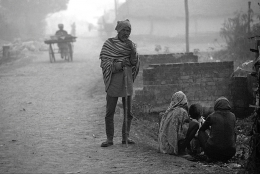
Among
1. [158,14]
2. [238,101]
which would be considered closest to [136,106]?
[238,101]

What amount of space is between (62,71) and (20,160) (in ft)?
34.1

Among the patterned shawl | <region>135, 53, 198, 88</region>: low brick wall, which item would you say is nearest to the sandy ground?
the patterned shawl

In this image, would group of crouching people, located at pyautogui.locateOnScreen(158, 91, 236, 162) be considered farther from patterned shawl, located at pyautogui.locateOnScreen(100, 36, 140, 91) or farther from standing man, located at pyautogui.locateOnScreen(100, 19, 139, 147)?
patterned shawl, located at pyautogui.locateOnScreen(100, 36, 140, 91)

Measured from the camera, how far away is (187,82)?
30.9ft

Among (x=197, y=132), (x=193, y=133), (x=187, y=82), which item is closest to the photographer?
(x=193, y=133)

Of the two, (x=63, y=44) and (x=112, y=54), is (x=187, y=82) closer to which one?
(x=112, y=54)

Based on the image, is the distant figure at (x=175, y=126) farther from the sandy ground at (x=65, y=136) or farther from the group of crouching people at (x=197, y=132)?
the sandy ground at (x=65, y=136)

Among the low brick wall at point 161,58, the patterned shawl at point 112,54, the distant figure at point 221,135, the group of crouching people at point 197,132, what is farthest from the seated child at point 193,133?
the low brick wall at point 161,58

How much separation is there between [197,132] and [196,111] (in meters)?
0.36

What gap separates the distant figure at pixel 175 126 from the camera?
5668mm

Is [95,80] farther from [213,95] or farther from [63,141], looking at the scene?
[63,141]

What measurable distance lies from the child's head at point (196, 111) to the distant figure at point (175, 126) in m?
0.36

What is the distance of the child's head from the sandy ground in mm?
897

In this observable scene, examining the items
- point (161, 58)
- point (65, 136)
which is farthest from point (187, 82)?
point (65, 136)
